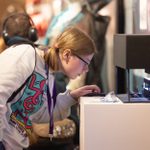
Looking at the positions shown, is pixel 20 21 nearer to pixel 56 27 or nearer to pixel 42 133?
pixel 42 133

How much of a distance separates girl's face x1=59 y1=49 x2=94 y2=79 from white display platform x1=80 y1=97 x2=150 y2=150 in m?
0.24

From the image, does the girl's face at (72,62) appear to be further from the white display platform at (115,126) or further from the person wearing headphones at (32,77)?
the white display platform at (115,126)

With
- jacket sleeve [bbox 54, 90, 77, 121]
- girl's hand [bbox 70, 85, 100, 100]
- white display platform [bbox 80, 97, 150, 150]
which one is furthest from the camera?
jacket sleeve [bbox 54, 90, 77, 121]

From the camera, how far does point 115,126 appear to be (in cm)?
154

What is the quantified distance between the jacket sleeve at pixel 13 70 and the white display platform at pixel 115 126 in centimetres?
30

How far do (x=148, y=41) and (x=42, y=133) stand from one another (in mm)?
1023

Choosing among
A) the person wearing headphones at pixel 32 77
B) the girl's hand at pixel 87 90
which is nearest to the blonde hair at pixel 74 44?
the person wearing headphones at pixel 32 77

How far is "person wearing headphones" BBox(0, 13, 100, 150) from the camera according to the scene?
167 cm

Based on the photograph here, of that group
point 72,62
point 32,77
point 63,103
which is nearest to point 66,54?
point 72,62

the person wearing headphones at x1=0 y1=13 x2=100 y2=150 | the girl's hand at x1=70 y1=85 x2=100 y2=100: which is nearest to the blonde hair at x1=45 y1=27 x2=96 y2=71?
the person wearing headphones at x1=0 y1=13 x2=100 y2=150

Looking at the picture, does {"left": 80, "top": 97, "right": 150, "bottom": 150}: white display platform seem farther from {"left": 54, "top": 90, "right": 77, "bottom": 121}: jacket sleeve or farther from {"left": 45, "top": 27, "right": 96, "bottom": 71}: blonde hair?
{"left": 54, "top": 90, "right": 77, "bottom": 121}: jacket sleeve

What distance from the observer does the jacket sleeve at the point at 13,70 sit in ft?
5.33

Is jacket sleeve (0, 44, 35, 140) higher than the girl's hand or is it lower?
higher

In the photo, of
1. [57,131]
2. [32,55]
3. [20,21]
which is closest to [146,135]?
[32,55]
